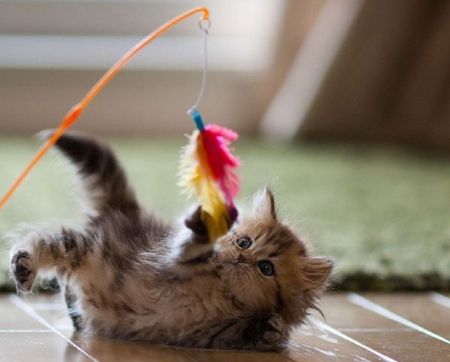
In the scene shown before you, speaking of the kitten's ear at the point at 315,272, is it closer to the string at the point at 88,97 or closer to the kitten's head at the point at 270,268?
the kitten's head at the point at 270,268

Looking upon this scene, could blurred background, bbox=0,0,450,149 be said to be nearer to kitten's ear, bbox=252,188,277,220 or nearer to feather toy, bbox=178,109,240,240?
kitten's ear, bbox=252,188,277,220

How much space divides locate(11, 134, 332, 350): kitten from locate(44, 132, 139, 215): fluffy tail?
0.14m

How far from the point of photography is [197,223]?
4.07 feet

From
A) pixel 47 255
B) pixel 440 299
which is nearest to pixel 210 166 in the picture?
pixel 47 255

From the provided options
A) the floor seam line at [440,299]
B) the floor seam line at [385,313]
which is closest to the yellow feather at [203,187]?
the floor seam line at [385,313]

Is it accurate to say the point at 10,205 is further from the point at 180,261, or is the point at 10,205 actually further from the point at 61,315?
the point at 180,261

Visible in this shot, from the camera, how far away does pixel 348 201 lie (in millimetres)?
3016

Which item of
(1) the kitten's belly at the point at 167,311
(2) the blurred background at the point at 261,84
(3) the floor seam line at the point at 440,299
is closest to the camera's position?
(1) the kitten's belly at the point at 167,311

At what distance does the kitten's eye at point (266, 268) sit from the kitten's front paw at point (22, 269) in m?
0.36

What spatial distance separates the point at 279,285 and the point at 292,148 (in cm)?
293

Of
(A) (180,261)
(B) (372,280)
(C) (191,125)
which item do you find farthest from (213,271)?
(C) (191,125)

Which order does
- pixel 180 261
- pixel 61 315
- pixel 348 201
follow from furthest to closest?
pixel 348 201 < pixel 61 315 < pixel 180 261

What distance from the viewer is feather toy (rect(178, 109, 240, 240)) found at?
4.22 ft

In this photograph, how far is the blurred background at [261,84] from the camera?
12.9 ft
